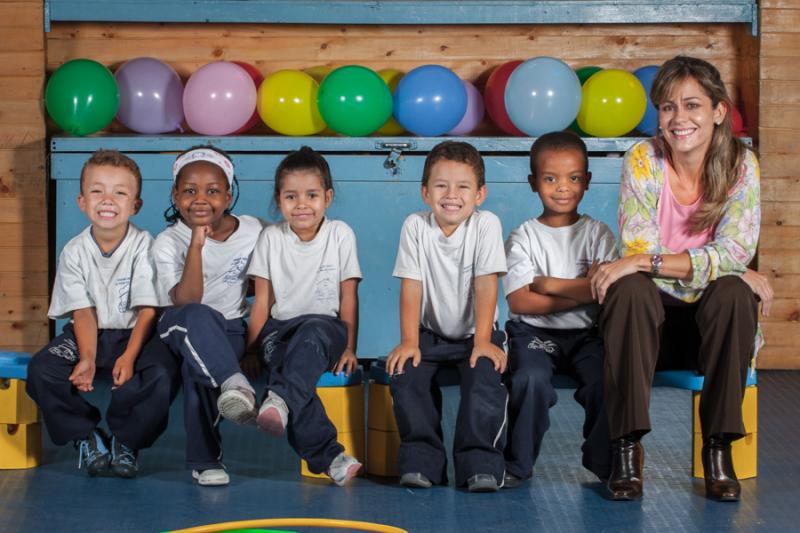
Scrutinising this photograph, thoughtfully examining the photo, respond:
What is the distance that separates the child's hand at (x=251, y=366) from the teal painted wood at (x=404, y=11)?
2060 millimetres

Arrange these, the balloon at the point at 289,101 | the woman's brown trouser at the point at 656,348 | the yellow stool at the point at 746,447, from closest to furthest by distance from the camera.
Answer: the woman's brown trouser at the point at 656,348, the yellow stool at the point at 746,447, the balloon at the point at 289,101

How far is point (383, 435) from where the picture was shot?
3.02 meters

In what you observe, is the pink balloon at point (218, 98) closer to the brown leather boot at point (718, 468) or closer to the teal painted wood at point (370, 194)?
the teal painted wood at point (370, 194)

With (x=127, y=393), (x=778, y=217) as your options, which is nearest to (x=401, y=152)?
(x=778, y=217)

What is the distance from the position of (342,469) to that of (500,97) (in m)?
2.09

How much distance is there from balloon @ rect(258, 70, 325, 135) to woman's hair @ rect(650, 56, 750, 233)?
181 cm

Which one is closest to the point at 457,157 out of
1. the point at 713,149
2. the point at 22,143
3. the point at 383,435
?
the point at 713,149

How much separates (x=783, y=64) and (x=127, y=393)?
10.2ft

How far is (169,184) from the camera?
455 cm

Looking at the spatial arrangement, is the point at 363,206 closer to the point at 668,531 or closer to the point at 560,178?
the point at 560,178

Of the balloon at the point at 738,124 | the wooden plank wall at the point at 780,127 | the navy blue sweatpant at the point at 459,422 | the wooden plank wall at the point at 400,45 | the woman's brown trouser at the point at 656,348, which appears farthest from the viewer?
the wooden plank wall at the point at 400,45

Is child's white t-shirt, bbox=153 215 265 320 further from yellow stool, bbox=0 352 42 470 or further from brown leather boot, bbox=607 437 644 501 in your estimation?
brown leather boot, bbox=607 437 644 501

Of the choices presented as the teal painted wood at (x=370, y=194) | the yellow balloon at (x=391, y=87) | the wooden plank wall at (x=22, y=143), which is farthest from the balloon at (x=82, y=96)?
the yellow balloon at (x=391, y=87)

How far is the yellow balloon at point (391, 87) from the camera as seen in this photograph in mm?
4602
